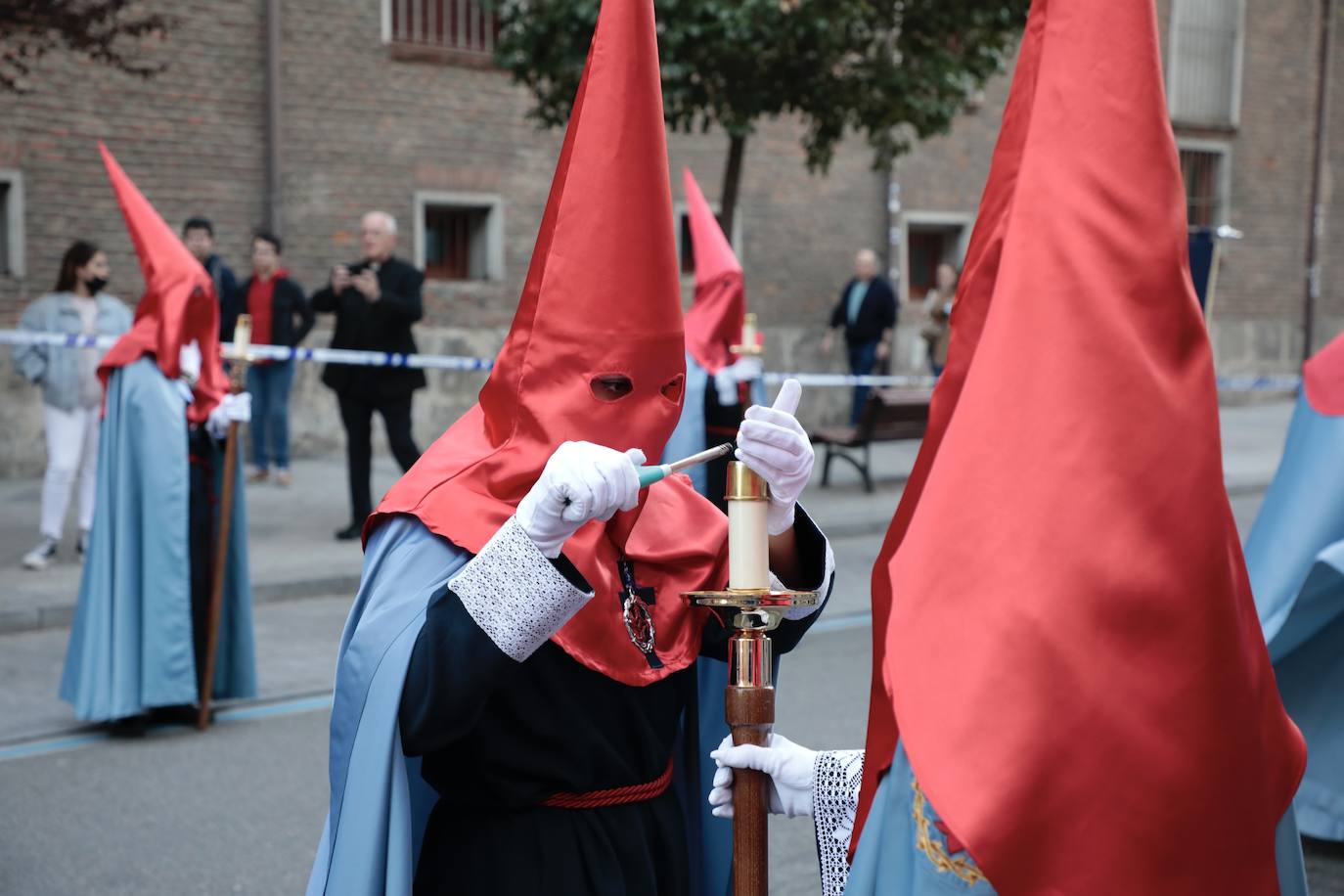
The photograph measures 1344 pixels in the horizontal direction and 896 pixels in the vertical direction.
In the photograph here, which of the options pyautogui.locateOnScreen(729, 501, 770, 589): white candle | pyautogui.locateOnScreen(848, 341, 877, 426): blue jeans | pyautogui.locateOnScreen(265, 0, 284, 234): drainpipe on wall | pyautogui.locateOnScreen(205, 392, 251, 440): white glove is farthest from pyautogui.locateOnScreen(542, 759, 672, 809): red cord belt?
pyautogui.locateOnScreen(848, 341, 877, 426): blue jeans

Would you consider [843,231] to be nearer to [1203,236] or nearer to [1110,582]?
[1203,236]

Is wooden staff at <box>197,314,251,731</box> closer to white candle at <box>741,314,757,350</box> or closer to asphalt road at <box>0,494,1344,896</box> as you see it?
asphalt road at <box>0,494,1344,896</box>

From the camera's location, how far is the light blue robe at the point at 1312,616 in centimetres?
441

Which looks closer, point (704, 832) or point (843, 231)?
point (704, 832)

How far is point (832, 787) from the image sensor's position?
205cm

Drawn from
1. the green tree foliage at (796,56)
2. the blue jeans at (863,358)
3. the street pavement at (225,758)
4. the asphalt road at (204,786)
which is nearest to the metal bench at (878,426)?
the green tree foliage at (796,56)

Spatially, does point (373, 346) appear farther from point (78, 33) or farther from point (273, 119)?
point (273, 119)

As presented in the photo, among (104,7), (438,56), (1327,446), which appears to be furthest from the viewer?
(438,56)

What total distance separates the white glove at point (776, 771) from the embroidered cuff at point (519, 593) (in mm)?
284

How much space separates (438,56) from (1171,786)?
14221mm

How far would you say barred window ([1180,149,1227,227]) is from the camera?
2167cm

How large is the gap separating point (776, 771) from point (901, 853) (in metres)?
0.42

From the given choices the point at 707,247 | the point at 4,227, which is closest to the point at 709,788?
the point at 707,247

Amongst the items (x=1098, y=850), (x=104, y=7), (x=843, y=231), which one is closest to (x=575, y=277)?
(x=1098, y=850)
